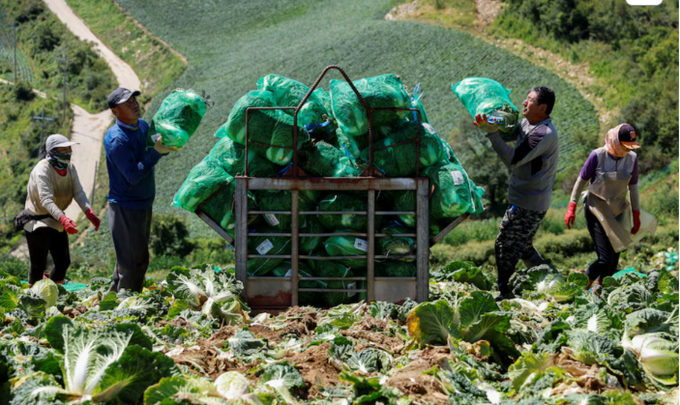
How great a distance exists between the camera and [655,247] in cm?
1141

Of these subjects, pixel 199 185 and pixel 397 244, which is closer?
pixel 397 244

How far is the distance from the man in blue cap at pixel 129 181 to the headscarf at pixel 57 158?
90cm

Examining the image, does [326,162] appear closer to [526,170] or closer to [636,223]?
[526,170]

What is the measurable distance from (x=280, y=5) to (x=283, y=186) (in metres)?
65.2

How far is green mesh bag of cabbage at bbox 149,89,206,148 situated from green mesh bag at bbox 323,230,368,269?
1.45 meters

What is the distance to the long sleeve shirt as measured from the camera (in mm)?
6078

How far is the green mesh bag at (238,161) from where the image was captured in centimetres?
556

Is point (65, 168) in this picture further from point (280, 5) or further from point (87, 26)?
point (87, 26)

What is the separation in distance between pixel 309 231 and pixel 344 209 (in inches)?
14.1

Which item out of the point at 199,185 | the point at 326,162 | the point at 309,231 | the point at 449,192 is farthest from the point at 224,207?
the point at 449,192

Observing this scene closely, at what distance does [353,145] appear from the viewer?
18.5 feet

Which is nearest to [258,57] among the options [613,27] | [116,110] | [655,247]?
[613,27]

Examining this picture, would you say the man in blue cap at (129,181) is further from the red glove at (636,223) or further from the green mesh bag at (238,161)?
the red glove at (636,223)

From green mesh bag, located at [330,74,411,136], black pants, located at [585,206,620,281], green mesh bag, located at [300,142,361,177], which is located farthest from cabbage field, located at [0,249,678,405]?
green mesh bag, located at [330,74,411,136]
